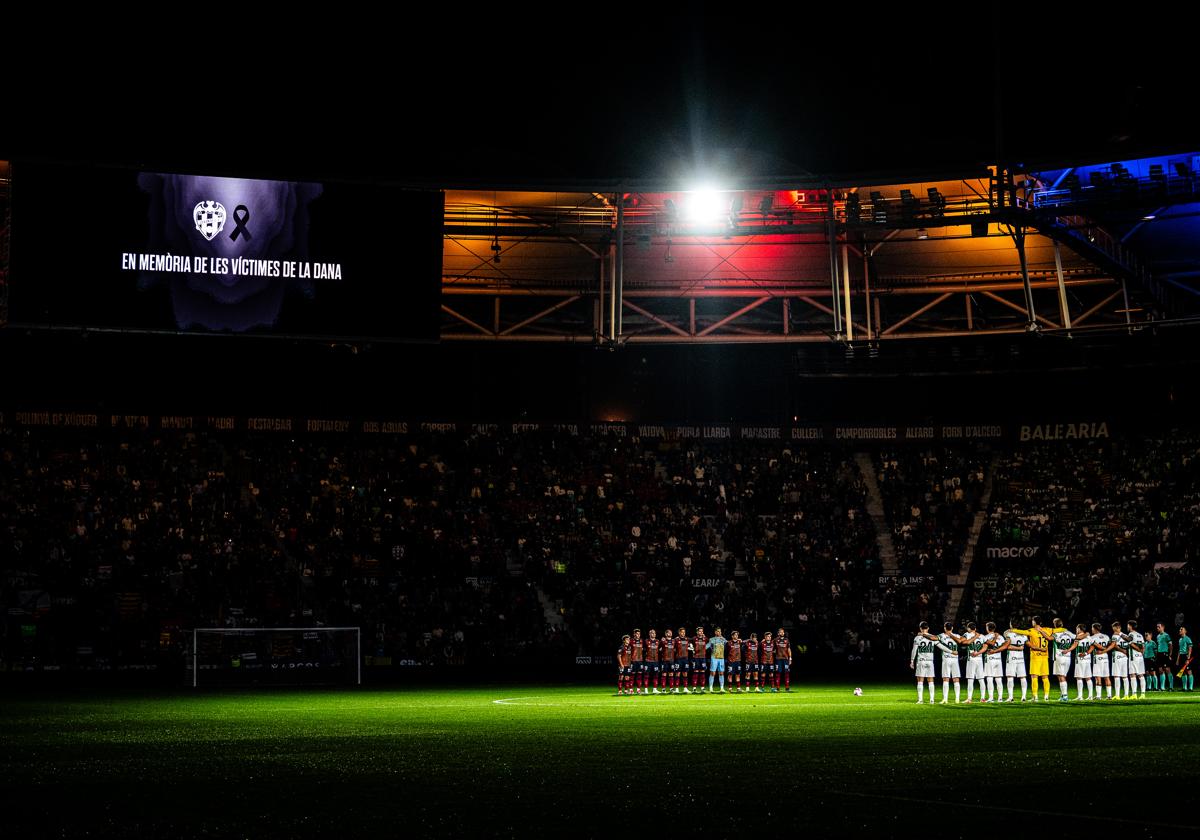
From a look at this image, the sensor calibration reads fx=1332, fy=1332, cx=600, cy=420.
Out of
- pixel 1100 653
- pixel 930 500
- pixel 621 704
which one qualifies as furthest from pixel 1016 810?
pixel 930 500

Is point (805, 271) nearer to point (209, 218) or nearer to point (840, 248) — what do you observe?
point (840, 248)

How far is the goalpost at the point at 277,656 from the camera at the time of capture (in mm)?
36562

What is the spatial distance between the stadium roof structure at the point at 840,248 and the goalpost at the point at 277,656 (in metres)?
9.50

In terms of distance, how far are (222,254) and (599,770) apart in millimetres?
18704

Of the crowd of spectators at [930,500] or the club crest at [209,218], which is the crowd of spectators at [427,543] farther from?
the club crest at [209,218]

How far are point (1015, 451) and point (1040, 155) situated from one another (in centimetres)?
2068

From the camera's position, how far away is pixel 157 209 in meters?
28.9

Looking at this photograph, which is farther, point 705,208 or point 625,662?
point 705,208

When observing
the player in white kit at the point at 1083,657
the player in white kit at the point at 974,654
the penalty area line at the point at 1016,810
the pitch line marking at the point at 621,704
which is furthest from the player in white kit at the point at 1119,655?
the penalty area line at the point at 1016,810

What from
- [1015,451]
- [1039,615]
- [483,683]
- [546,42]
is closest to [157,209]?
[546,42]

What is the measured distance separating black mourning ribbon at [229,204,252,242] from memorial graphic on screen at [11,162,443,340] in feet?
0.07

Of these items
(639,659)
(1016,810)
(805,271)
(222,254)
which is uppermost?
(805,271)

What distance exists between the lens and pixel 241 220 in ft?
96.4

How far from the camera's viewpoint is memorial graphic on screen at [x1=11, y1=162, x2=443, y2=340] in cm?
2827
